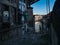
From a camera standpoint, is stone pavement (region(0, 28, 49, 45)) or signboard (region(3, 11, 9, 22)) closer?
stone pavement (region(0, 28, 49, 45))

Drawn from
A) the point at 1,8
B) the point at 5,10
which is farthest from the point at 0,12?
the point at 5,10

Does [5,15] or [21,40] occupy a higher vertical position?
[5,15]

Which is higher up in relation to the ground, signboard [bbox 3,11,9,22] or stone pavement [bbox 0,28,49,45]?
signboard [bbox 3,11,9,22]

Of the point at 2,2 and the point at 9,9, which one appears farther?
the point at 9,9

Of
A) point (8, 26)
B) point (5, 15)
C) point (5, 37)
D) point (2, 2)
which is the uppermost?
point (2, 2)

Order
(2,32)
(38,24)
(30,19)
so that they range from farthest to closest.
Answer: (38,24) → (30,19) → (2,32)

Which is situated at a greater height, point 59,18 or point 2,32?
point 59,18

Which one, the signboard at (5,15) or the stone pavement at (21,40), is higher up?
the signboard at (5,15)

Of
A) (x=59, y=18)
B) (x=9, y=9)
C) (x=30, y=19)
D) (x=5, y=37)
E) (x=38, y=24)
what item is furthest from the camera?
(x=38, y=24)

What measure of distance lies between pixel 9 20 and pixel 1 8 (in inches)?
83.8

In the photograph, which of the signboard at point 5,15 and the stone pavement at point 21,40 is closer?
the stone pavement at point 21,40

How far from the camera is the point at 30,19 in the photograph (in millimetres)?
26391

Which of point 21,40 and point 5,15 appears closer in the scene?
point 5,15

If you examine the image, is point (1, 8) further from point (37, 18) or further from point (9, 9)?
point (37, 18)
